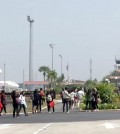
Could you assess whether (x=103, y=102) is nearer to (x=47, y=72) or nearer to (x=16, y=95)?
(x=16, y=95)

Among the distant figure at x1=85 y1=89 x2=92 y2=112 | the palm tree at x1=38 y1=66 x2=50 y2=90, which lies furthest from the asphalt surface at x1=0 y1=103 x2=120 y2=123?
the palm tree at x1=38 y1=66 x2=50 y2=90

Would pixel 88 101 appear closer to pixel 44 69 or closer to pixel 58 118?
pixel 58 118

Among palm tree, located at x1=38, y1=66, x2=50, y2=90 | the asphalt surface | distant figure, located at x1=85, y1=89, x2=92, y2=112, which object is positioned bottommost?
the asphalt surface

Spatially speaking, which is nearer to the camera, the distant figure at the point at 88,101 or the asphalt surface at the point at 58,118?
the asphalt surface at the point at 58,118

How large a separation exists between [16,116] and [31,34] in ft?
142

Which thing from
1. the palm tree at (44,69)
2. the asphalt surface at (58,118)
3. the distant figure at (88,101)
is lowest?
the asphalt surface at (58,118)

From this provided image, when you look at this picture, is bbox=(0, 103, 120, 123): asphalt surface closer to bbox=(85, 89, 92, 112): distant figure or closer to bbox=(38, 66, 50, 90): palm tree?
bbox=(85, 89, 92, 112): distant figure

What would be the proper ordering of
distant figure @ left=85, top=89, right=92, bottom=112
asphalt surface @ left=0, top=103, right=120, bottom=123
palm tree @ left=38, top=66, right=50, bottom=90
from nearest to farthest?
asphalt surface @ left=0, top=103, right=120, bottom=123
distant figure @ left=85, top=89, right=92, bottom=112
palm tree @ left=38, top=66, right=50, bottom=90

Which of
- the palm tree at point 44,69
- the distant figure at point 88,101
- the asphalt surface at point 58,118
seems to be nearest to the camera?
the asphalt surface at point 58,118

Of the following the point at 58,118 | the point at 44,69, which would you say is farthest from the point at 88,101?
the point at 44,69

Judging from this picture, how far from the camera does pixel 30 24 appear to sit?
77.7 m

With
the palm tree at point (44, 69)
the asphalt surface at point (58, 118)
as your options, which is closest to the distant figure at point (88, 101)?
the asphalt surface at point (58, 118)

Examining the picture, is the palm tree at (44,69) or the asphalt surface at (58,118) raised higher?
the palm tree at (44,69)

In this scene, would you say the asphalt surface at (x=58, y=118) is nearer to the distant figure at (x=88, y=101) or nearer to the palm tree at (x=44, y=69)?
the distant figure at (x=88, y=101)
